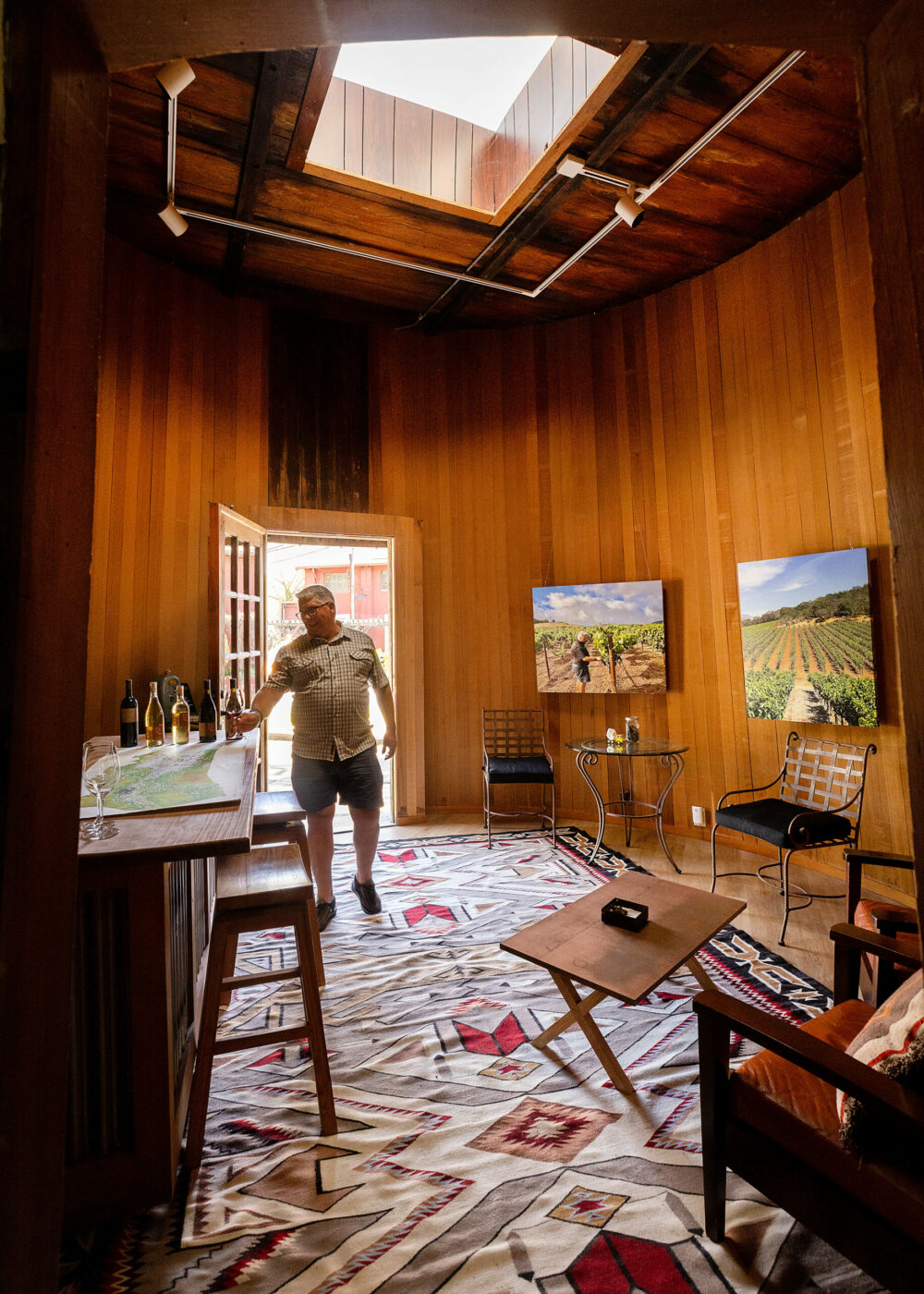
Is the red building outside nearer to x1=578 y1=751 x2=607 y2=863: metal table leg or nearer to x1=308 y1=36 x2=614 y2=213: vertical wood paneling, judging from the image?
x1=578 y1=751 x2=607 y2=863: metal table leg

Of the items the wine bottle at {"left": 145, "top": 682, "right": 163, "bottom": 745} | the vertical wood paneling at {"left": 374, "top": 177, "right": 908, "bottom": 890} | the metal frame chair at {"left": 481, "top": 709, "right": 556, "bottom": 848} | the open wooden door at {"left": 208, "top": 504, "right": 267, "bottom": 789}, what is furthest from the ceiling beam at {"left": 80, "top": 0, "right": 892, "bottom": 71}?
the metal frame chair at {"left": 481, "top": 709, "right": 556, "bottom": 848}

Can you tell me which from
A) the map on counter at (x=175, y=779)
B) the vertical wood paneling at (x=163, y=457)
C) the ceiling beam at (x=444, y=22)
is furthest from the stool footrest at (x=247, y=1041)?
the vertical wood paneling at (x=163, y=457)

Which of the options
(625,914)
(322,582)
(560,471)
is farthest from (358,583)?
(625,914)

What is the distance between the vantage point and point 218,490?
477 cm

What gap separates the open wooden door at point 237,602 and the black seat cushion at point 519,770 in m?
1.67

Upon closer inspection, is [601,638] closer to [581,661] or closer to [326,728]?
[581,661]

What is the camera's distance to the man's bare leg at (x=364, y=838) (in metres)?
3.52

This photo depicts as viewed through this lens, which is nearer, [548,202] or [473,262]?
[548,202]

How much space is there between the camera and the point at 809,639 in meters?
4.03

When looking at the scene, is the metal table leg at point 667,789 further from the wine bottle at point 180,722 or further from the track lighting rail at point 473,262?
the track lighting rail at point 473,262

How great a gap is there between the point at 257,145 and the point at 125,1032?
4.01 metres

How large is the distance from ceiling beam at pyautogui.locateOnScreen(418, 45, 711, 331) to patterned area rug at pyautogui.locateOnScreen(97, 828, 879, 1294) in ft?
13.4

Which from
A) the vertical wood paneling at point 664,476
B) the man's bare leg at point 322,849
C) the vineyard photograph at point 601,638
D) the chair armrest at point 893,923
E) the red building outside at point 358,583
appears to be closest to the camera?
the chair armrest at point 893,923

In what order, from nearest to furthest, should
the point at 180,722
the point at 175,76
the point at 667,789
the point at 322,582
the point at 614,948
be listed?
the point at 614,948 → the point at 175,76 → the point at 180,722 → the point at 667,789 → the point at 322,582
